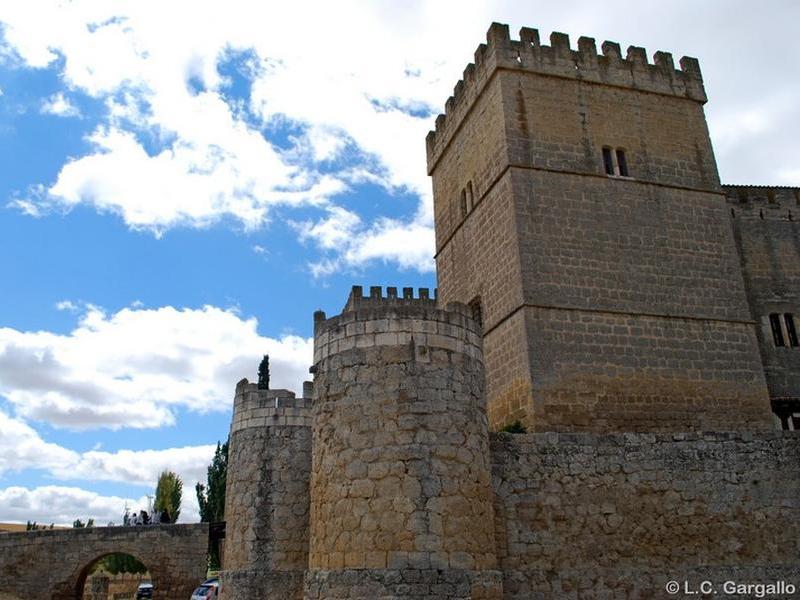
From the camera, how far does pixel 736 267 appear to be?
15.2 meters

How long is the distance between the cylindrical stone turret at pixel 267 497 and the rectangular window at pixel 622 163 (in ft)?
26.3

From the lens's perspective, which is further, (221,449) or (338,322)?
(221,449)

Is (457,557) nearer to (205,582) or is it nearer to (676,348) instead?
(676,348)

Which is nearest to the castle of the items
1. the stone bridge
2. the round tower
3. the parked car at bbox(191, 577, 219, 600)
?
the round tower

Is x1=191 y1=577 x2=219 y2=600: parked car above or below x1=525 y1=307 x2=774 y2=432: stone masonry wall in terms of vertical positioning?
below

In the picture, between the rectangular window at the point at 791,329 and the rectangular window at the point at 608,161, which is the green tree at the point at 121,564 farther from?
the rectangular window at the point at 791,329

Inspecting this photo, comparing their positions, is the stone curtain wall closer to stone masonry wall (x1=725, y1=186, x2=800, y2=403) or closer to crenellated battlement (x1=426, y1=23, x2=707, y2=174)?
stone masonry wall (x1=725, y1=186, x2=800, y2=403)

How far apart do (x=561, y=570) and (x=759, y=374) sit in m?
7.29

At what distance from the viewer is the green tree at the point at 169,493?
Result: 3725 cm

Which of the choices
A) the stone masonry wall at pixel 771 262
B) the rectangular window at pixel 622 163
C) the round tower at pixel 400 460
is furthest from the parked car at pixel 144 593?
the stone masonry wall at pixel 771 262

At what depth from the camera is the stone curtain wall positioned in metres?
9.50

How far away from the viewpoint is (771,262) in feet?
54.4

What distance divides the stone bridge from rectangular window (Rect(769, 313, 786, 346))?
45.2ft

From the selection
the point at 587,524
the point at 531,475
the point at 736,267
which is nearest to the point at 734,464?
the point at 587,524
